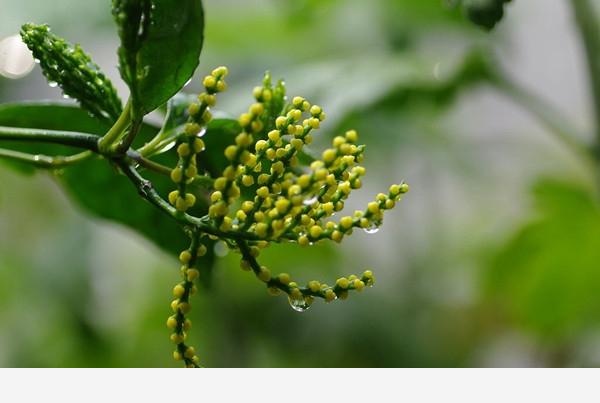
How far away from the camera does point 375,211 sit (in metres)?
0.51

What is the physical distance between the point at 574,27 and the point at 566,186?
48 cm

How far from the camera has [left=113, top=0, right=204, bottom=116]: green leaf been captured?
507 mm

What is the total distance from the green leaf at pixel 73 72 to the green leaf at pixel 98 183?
0.45 ft

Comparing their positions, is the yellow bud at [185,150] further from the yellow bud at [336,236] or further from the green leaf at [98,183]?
the green leaf at [98,183]

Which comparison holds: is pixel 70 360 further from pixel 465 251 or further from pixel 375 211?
pixel 375 211

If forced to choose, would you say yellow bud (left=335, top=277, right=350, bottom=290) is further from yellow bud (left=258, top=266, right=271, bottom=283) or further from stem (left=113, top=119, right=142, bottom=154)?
stem (left=113, top=119, right=142, bottom=154)

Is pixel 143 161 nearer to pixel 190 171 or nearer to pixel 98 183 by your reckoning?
pixel 190 171

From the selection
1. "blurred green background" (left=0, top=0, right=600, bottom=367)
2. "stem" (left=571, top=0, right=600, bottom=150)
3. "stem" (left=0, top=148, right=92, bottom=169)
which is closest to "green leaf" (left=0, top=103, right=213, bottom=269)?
"stem" (left=0, top=148, right=92, bottom=169)

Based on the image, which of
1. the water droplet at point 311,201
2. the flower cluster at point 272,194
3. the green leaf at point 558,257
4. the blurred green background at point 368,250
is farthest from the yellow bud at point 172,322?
the green leaf at point 558,257

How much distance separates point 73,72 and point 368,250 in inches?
70.6

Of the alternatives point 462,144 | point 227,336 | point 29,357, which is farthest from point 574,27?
point 29,357

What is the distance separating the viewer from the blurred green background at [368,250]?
4.86 ft

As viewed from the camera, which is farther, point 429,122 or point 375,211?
point 429,122

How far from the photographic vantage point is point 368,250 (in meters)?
2.31
